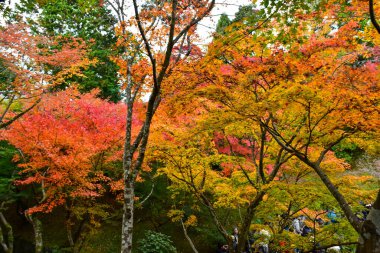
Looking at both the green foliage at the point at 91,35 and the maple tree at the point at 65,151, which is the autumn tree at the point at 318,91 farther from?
the green foliage at the point at 91,35

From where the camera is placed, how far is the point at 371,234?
3197 millimetres

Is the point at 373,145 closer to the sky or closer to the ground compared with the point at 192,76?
closer to the ground

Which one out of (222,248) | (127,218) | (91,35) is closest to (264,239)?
(222,248)

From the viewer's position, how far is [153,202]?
A: 1334cm

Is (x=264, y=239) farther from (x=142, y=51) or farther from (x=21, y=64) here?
(x=21, y=64)

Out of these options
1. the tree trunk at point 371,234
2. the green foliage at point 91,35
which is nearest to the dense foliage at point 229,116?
the tree trunk at point 371,234

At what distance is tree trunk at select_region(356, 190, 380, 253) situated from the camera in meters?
3.14

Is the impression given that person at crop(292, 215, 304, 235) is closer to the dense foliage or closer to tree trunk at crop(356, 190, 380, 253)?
the dense foliage

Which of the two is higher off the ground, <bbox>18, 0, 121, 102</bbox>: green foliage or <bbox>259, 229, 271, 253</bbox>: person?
<bbox>18, 0, 121, 102</bbox>: green foliage

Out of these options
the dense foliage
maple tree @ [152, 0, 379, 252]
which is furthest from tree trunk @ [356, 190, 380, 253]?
maple tree @ [152, 0, 379, 252]

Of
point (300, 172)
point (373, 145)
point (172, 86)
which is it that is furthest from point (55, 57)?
point (373, 145)

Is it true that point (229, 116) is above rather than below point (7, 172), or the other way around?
above

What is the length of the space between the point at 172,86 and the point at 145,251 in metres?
5.91

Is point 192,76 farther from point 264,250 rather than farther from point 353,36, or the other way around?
point 264,250
